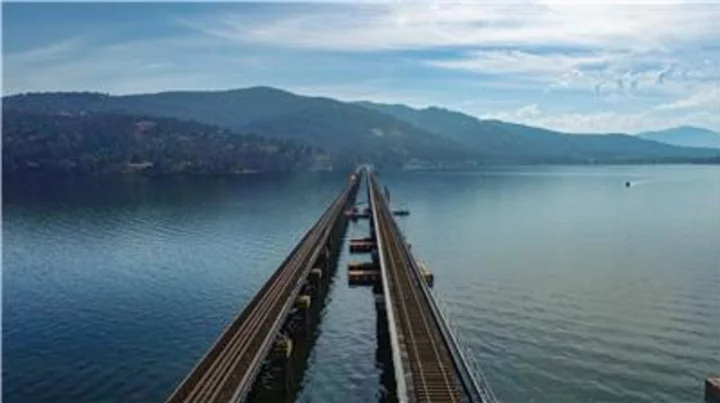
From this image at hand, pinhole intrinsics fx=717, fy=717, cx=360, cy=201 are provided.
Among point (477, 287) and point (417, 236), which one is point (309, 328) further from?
point (417, 236)

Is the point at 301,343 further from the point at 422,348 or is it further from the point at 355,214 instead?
the point at 355,214

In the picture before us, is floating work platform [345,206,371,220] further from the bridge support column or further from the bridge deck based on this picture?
the bridge support column

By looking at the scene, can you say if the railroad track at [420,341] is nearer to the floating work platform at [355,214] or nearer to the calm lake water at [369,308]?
the calm lake water at [369,308]

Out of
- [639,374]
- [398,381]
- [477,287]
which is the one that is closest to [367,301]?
[477,287]

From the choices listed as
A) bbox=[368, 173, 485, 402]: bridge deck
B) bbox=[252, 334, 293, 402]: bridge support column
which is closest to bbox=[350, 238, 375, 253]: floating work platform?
bbox=[368, 173, 485, 402]: bridge deck

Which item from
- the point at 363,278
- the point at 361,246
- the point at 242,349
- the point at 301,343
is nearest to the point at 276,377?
the point at 242,349

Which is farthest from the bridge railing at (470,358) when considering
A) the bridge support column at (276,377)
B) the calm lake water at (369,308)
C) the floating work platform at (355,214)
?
the floating work platform at (355,214)
